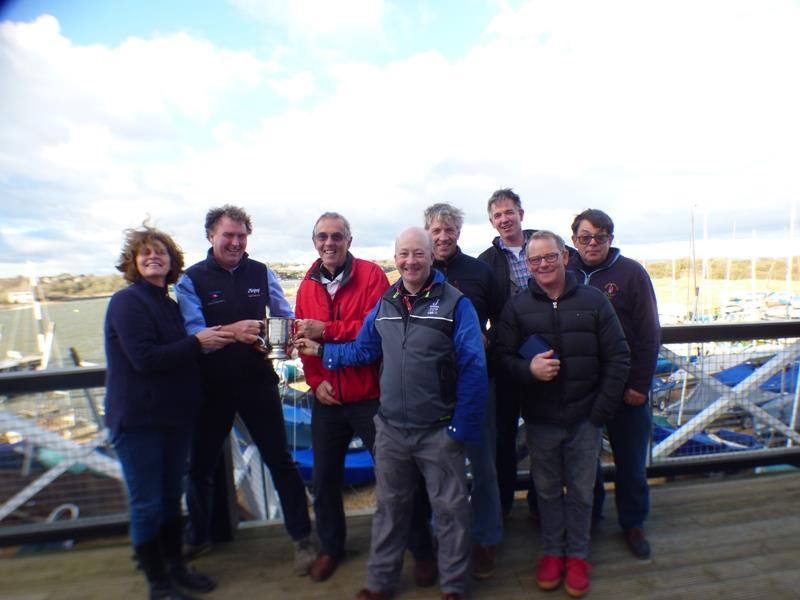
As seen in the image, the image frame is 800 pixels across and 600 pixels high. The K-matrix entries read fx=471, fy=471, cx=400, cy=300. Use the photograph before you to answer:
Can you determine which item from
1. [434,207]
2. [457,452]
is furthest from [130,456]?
[434,207]

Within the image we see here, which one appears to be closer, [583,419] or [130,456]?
[130,456]

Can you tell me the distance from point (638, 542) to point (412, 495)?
1.32 metres

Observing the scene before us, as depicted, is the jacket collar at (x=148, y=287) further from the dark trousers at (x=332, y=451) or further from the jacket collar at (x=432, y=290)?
the jacket collar at (x=432, y=290)

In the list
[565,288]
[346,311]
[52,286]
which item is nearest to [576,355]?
[565,288]

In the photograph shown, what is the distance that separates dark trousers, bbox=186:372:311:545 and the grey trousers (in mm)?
584

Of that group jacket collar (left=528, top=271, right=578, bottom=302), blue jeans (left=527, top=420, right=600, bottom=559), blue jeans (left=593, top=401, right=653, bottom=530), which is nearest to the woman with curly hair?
jacket collar (left=528, top=271, right=578, bottom=302)

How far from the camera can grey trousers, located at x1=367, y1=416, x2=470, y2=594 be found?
82.0 inches

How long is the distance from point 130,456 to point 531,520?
7.39ft

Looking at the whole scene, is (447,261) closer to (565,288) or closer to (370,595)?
(565,288)

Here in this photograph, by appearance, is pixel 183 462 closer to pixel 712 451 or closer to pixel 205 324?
pixel 205 324

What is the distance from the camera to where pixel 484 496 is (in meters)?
2.40

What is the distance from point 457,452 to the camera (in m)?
Answer: 2.10

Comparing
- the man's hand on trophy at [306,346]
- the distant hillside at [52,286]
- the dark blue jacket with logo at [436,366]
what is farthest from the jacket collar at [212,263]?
the distant hillside at [52,286]

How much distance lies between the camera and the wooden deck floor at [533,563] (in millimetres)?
2258
